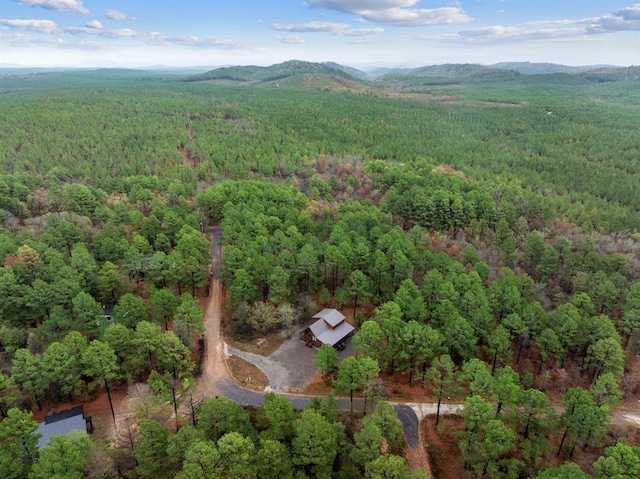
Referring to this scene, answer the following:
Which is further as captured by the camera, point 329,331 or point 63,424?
point 329,331

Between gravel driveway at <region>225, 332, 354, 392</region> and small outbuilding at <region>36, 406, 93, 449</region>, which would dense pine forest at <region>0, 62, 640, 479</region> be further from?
gravel driveway at <region>225, 332, 354, 392</region>

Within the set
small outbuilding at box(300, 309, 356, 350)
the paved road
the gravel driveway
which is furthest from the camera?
small outbuilding at box(300, 309, 356, 350)

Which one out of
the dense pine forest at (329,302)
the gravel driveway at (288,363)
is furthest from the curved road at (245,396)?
the gravel driveway at (288,363)

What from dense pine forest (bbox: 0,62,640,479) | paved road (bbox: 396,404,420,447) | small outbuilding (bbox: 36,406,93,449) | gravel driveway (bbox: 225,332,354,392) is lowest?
paved road (bbox: 396,404,420,447)

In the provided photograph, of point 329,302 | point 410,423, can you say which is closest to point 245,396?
point 410,423

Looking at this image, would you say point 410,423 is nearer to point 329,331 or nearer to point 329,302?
point 329,331

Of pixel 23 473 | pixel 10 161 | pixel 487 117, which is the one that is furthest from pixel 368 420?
pixel 487 117

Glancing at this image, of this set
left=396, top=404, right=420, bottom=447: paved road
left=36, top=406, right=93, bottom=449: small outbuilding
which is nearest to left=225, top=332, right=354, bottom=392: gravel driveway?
left=396, top=404, right=420, bottom=447: paved road
